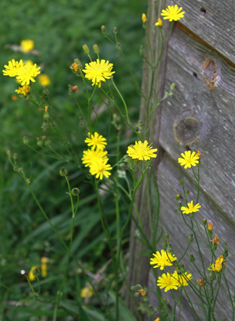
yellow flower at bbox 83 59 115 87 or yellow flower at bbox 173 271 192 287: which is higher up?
yellow flower at bbox 83 59 115 87

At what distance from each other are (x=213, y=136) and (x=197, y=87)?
0.15 m

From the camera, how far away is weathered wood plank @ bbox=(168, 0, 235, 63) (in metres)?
0.89

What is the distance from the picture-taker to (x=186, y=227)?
126cm

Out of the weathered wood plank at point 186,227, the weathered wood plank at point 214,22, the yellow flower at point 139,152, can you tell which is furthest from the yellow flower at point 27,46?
the yellow flower at point 139,152

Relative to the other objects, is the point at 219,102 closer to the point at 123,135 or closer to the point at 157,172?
the point at 157,172

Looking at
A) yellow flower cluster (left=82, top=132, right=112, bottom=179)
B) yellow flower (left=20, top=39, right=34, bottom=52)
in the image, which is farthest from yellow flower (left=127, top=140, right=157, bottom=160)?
yellow flower (left=20, top=39, right=34, bottom=52)

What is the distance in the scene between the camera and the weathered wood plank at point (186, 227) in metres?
1.07

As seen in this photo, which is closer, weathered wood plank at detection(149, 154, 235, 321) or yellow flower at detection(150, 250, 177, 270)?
yellow flower at detection(150, 250, 177, 270)

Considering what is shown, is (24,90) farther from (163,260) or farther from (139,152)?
(163,260)

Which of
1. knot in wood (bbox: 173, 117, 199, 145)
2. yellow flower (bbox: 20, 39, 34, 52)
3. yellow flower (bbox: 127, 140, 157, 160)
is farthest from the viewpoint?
yellow flower (bbox: 20, 39, 34, 52)

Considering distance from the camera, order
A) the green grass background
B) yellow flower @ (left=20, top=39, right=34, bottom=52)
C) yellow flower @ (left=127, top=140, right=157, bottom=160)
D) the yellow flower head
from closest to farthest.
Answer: yellow flower @ (left=127, top=140, right=157, bottom=160), the yellow flower head, the green grass background, yellow flower @ (left=20, top=39, right=34, bottom=52)

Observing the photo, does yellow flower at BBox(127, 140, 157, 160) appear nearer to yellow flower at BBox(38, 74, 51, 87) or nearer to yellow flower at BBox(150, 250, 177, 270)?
yellow flower at BBox(150, 250, 177, 270)

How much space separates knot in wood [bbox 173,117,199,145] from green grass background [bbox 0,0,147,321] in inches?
21.6

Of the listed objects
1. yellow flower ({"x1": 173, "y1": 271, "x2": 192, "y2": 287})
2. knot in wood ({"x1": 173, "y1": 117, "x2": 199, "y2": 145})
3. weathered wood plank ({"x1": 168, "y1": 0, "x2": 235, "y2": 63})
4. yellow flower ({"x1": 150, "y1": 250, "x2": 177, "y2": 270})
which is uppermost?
weathered wood plank ({"x1": 168, "y1": 0, "x2": 235, "y2": 63})
